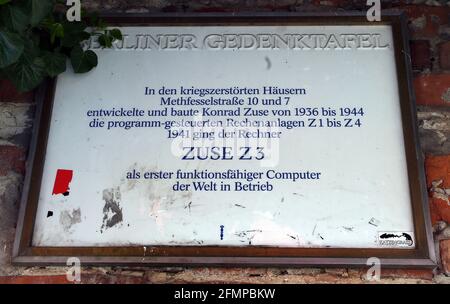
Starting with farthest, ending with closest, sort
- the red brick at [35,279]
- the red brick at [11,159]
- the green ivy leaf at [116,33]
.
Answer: the green ivy leaf at [116,33] → the red brick at [11,159] → the red brick at [35,279]

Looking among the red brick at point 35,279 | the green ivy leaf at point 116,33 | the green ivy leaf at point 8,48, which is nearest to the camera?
the green ivy leaf at point 8,48

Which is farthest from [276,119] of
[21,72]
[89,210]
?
[21,72]

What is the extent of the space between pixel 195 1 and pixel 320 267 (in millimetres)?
1036

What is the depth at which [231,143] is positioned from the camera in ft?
5.12

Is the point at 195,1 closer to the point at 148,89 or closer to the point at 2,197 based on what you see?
the point at 148,89

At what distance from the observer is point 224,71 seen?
167 centimetres

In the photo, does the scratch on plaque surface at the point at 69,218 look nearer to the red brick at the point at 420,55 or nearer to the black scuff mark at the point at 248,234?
the black scuff mark at the point at 248,234

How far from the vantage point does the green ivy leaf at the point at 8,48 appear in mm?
1354

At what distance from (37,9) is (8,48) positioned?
139 millimetres

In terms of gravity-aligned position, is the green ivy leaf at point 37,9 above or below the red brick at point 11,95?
above

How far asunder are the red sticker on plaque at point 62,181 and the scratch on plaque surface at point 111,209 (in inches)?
4.9

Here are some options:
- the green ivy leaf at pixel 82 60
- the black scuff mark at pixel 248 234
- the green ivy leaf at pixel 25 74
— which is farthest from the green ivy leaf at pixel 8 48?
the black scuff mark at pixel 248 234

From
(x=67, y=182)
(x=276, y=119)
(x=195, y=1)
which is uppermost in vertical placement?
(x=195, y=1)

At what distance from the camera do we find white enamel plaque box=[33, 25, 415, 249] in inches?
57.9
